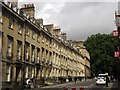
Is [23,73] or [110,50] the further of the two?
[110,50]

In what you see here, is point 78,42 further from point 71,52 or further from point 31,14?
point 31,14

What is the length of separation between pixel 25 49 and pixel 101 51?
57.4 meters

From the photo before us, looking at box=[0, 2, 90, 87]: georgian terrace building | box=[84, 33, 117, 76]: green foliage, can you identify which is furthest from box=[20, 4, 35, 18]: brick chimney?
box=[84, 33, 117, 76]: green foliage

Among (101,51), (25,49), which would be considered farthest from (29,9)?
(101,51)

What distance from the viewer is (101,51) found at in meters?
94.2

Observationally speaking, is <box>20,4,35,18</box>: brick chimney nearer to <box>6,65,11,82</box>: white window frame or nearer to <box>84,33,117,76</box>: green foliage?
<box>6,65,11,82</box>: white window frame

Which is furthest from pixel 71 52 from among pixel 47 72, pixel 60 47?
pixel 47 72

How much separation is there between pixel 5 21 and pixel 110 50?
209 feet

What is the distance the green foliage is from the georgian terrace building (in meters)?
29.0

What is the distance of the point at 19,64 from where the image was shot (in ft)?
120

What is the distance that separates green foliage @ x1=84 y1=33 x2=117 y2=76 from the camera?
86.7 meters

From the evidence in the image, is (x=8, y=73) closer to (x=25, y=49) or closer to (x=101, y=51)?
(x=25, y=49)

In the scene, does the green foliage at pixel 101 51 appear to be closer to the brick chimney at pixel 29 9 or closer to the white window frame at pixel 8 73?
the brick chimney at pixel 29 9

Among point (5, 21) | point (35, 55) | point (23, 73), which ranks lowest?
point (23, 73)
